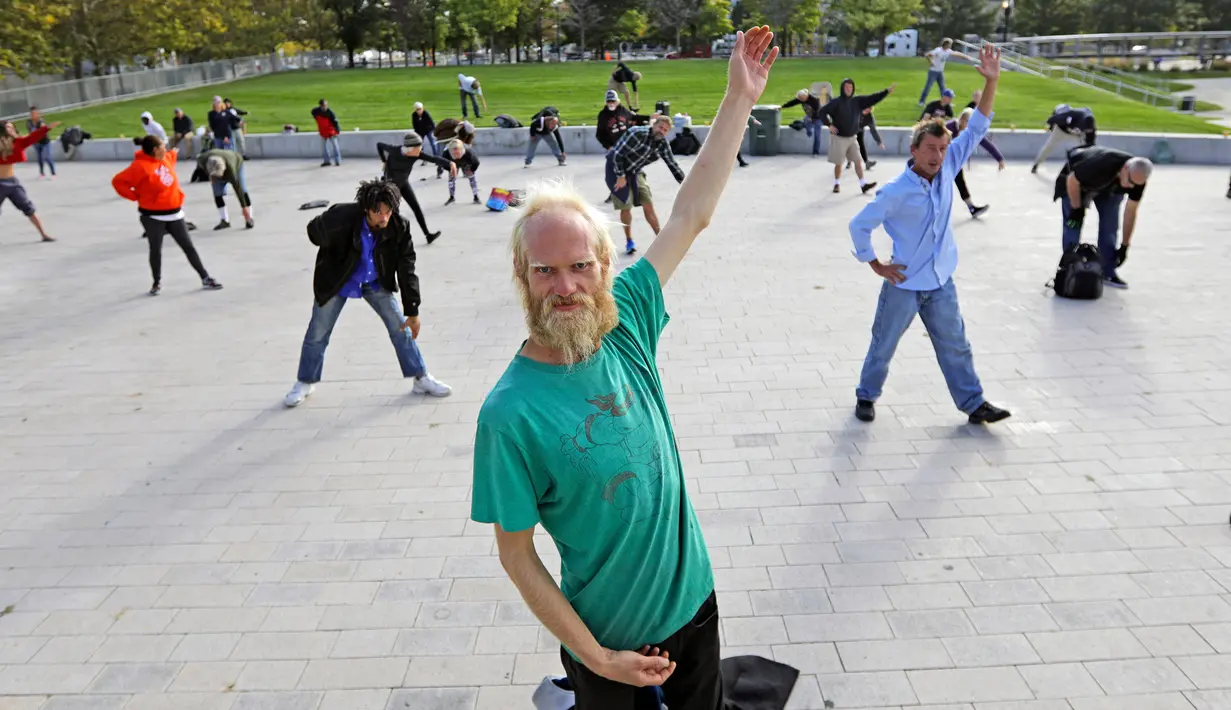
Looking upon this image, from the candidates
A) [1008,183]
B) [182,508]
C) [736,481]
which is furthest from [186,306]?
[1008,183]

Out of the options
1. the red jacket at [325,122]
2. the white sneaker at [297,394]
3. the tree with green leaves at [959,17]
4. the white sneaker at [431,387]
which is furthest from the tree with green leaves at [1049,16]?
the white sneaker at [297,394]

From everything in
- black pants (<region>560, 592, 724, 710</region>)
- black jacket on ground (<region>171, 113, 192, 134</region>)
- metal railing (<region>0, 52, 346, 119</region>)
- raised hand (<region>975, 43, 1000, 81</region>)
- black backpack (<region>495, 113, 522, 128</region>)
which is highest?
metal railing (<region>0, 52, 346, 119</region>)

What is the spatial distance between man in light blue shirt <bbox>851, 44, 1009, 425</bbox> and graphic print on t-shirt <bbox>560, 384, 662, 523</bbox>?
396 cm

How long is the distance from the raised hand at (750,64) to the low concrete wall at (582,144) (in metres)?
15.7

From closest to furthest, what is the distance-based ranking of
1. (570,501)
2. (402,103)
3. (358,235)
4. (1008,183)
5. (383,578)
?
(570,501), (383,578), (358,235), (1008,183), (402,103)

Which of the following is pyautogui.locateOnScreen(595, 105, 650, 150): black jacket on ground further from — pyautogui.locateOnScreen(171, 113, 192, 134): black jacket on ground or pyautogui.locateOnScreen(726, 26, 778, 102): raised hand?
pyautogui.locateOnScreen(726, 26, 778, 102): raised hand

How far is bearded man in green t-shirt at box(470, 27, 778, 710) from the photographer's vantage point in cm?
212

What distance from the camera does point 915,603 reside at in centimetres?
427

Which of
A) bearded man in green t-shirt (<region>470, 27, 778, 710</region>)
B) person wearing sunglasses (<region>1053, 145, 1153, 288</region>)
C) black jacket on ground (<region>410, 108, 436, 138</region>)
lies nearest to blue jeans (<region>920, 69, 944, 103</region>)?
black jacket on ground (<region>410, 108, 436, 138</region>)

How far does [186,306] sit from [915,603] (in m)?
8.50

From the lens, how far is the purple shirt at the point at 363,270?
21.8 ft

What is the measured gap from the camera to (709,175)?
2875mm

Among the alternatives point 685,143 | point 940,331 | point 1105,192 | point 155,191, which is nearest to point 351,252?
point 940,331

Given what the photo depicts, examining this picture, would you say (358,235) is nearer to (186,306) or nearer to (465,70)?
(186,306)
